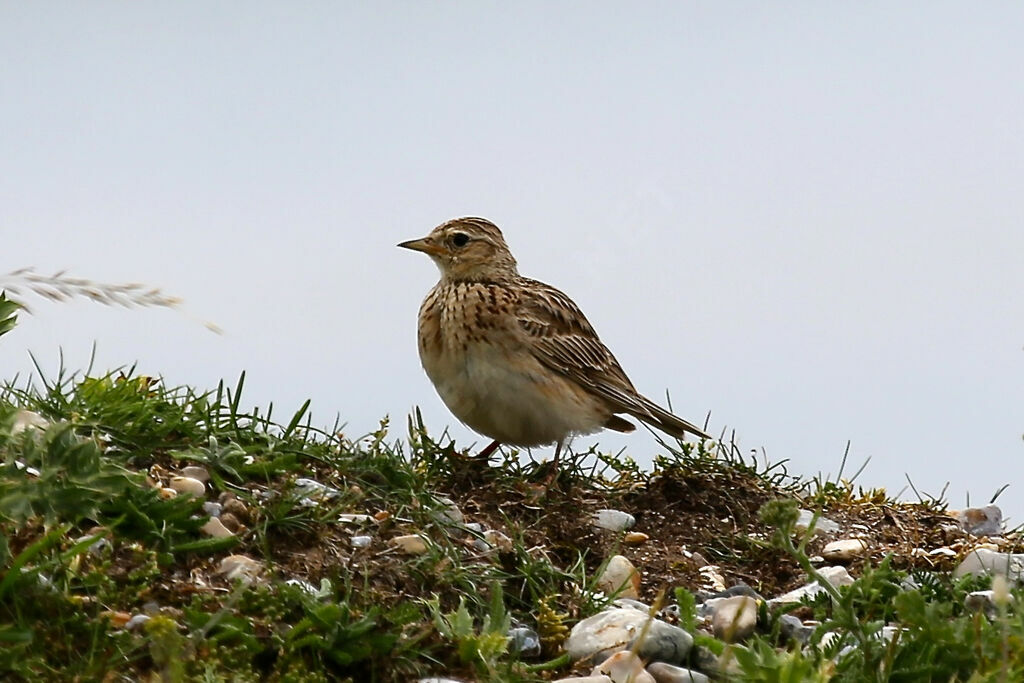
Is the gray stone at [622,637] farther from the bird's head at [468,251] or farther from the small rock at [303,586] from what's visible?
the bird's head at [468,251]

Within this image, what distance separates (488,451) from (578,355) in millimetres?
1028

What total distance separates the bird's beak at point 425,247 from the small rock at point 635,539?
2.81 metres

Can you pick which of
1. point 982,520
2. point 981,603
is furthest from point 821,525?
point 981,603

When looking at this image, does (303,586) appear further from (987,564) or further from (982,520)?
(982,520)

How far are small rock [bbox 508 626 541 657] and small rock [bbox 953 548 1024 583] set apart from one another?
7.84 ft

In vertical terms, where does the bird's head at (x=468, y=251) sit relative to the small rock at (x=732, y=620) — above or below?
above

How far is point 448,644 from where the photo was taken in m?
5.82

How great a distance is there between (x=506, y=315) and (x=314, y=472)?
2082mm

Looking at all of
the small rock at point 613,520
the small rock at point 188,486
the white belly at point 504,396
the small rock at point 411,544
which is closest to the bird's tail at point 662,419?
the white belly at point 504,396

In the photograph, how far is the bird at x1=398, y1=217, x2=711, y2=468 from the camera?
8.72 metres

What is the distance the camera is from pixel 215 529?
6.23m

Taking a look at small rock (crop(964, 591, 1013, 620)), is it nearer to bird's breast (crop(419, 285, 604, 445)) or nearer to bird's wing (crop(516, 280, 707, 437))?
bird's wing (crop(516, 280, 707, 437))

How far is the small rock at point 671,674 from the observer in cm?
583

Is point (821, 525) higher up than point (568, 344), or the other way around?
point (568, 344)
